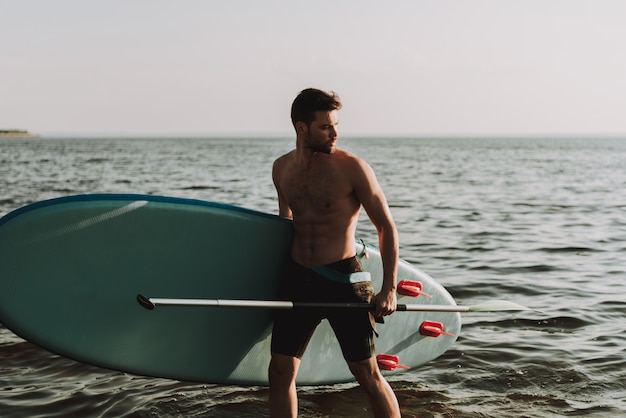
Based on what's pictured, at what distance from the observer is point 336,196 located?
12.9 ft

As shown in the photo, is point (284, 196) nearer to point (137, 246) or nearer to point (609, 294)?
point (137, 246)

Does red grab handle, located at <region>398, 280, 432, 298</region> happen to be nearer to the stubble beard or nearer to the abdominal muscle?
the abdominal muscle

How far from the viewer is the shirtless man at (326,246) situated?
3.87 metres

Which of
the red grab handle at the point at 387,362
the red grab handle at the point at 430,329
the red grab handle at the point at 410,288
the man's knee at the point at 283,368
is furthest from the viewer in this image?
the red grab handle at the point at 430,329

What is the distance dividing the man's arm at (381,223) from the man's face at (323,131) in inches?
7.3

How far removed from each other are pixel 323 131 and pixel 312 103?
16 centimetres

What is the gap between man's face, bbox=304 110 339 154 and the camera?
3859mm

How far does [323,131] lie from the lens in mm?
3879

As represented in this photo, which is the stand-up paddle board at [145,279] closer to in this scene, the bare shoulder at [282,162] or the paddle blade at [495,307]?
the bare shoulder at [282,162]

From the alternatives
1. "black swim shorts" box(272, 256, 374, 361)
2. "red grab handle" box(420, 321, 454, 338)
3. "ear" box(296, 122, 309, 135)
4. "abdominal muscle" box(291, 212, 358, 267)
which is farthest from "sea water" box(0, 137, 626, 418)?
"ear" box(296, 122, 309, 135)

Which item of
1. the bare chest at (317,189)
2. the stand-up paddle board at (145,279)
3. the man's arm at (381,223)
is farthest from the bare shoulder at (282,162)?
the man's arm at (381,223)

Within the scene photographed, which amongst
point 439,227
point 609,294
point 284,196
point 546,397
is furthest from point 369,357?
point 439,227

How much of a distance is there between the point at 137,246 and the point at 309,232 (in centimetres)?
112

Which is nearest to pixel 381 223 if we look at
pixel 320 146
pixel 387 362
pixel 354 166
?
pixel 354 166
